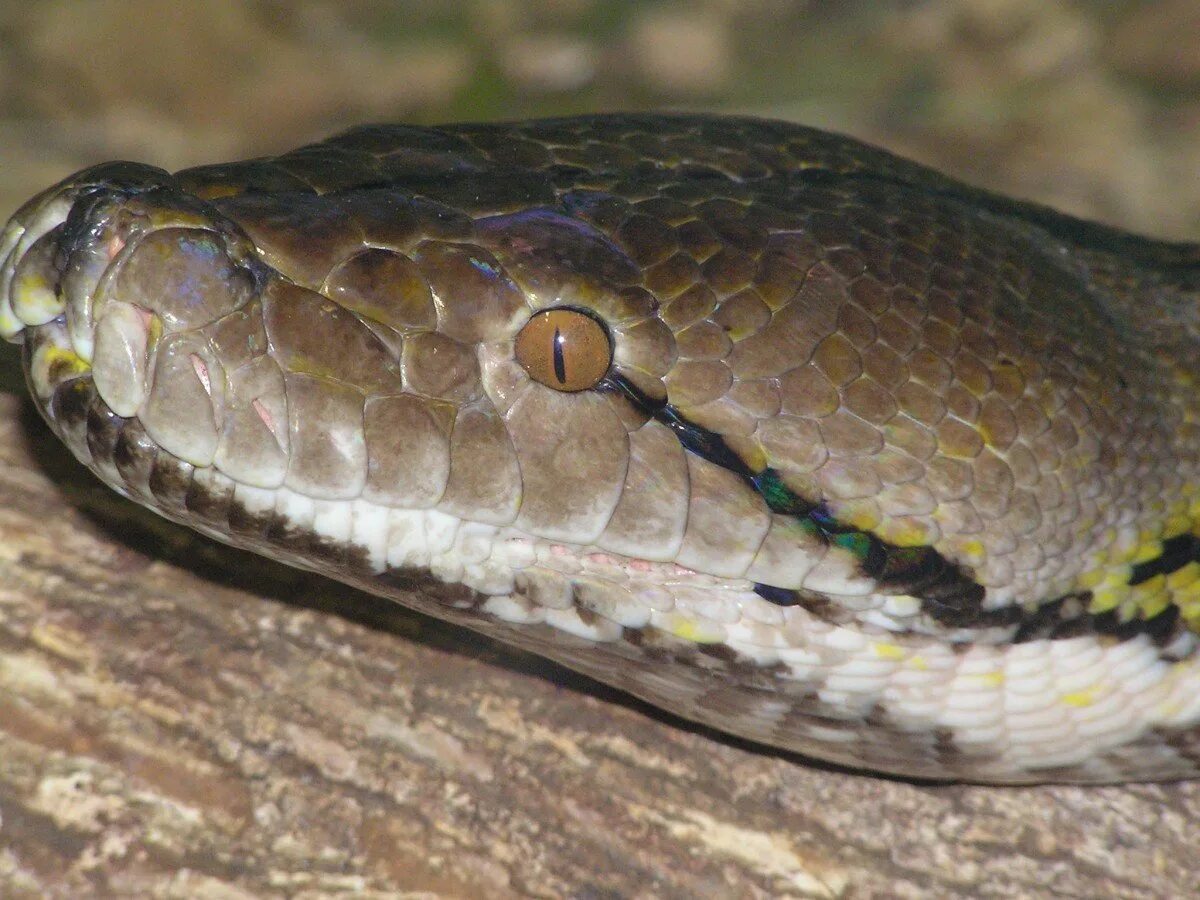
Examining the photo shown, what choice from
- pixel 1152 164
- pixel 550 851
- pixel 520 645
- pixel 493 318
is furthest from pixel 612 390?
pixel 1152 164

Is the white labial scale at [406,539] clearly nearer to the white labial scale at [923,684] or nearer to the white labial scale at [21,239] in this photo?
the white labial scale at [21,239]

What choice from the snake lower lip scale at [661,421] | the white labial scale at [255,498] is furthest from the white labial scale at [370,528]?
the white labial scale at [255,498]

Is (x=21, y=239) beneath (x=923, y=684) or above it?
beneath

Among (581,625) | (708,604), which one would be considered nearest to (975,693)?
(708,604)

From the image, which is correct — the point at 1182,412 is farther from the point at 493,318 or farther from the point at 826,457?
the point at 493,318

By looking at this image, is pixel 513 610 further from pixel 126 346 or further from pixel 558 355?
pixel 126 346

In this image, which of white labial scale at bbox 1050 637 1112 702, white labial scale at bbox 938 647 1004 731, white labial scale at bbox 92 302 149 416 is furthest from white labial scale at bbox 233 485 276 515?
white labial scale at bbox 1050 637 1112 702
